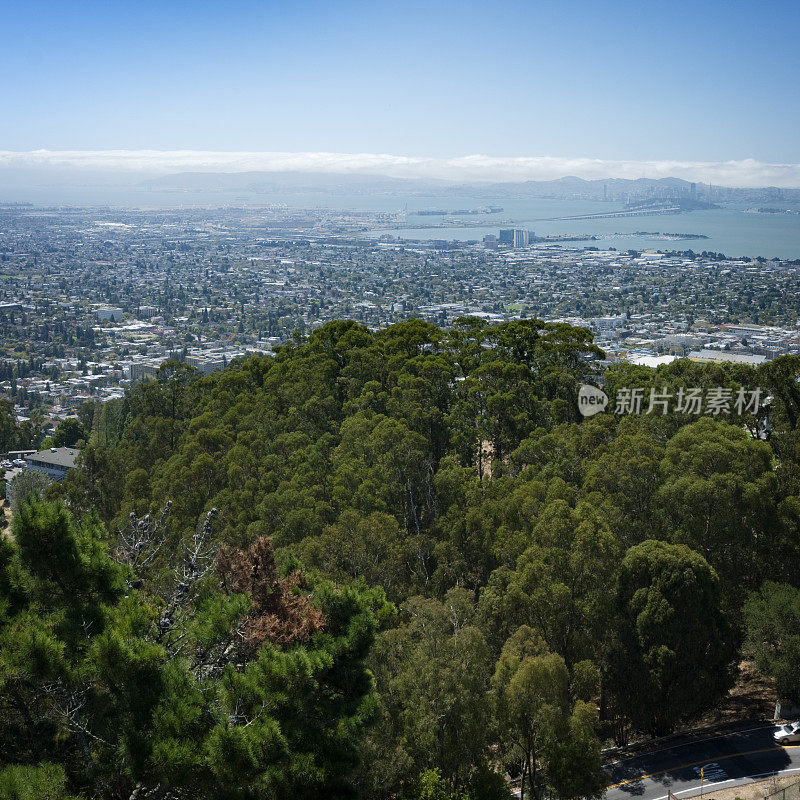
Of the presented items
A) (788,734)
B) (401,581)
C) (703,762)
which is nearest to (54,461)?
(401,581)

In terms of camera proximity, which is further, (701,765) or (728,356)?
(728,356)

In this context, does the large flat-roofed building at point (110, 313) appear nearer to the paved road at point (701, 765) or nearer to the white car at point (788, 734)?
the paved road at point (701, 765)

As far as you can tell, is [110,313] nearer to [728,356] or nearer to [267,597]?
[728,356]

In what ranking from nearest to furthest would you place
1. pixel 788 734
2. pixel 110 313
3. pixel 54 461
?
pixel 788 734, pixel 54 461, pixel 110 313

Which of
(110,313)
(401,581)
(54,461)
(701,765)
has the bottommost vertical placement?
(54,461)

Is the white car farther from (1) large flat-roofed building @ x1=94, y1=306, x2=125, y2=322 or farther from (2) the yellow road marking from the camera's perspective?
(1) large flat-roofed building @ x1=94, y1=306, x2=125, y2=322
